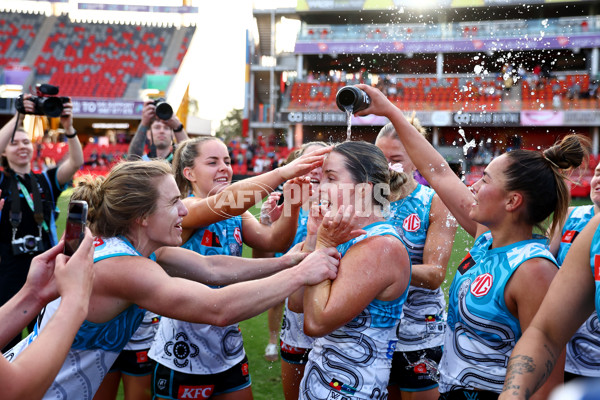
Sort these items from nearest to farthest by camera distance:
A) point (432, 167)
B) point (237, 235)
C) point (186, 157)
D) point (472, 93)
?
point (432, 167) → point (237, 235) → point (186, 157) → point (472, 93)

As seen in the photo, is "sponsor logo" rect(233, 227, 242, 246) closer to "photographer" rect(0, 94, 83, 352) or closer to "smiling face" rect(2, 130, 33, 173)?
"photographer" rect(0, 94, 83, 352)

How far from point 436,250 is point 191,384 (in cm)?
163

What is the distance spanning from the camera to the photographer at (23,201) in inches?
170

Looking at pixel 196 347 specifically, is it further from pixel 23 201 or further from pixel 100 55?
pixel 100 55

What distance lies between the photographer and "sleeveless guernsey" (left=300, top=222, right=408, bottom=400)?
210 cm

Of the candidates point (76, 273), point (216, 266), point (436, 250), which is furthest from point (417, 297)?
point (76, 273)

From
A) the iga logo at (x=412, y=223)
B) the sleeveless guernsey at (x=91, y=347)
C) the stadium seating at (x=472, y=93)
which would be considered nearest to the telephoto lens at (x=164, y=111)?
the iga logo at (x=412, y=223)

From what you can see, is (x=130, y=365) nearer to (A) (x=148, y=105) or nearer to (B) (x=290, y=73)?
(A) (x=148, y=105)

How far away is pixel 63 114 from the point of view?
4.73m

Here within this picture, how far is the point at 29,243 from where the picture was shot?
436 cm

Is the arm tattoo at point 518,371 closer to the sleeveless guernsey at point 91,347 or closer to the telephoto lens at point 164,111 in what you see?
the sleeveless guernsey at point 91,347

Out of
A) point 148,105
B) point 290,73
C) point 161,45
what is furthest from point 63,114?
point 161,45

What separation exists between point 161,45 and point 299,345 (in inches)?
1457

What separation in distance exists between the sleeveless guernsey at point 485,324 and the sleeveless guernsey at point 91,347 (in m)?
1.37
